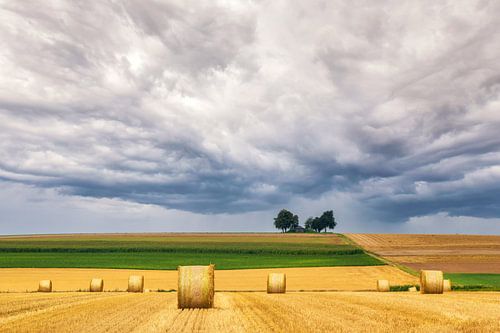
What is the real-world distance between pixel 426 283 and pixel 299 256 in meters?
48.0

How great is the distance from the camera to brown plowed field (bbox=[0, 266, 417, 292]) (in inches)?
1371

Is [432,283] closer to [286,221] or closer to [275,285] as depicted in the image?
[275,285]

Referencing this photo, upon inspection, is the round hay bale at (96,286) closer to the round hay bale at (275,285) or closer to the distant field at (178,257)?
the round hay bale at (275,285)

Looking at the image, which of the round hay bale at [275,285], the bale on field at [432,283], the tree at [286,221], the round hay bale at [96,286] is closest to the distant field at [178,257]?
the round hay bale at [96,286]

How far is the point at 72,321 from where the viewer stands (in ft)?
36.7

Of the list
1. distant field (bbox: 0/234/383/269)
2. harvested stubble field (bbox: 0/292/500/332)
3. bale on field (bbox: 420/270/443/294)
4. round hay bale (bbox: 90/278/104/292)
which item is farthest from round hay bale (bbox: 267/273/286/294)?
distant field (bbox: 0/234/383/269)

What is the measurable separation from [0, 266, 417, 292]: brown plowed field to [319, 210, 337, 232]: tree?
348ft

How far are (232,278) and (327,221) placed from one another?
118 meters

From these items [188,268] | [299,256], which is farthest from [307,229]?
[188,268]

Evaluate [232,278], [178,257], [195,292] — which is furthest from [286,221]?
[195,292]

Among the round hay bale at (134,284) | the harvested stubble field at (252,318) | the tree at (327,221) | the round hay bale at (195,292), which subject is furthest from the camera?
the tree at (327,221)

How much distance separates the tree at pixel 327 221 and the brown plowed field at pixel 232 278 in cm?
10617

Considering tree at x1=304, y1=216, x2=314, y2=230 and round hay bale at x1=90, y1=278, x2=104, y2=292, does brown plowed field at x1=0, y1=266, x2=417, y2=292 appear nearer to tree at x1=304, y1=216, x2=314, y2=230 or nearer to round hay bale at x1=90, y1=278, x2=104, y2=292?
round hay bale at x1=90, y1=278, x2=104, y2=292

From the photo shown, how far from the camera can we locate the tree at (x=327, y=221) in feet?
513
